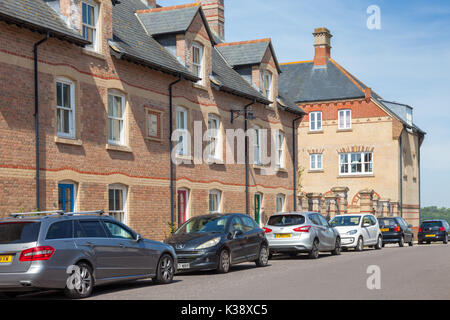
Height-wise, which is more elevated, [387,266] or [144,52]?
[144,52]

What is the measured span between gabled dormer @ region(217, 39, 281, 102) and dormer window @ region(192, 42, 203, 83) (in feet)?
17.4

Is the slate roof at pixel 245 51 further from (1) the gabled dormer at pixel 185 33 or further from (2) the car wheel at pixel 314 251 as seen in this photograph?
(2) the car wheel at pixel 314 251

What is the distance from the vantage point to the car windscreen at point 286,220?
22.1 m

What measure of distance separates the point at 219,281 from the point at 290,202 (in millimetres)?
21628

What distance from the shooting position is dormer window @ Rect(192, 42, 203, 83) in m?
26.8

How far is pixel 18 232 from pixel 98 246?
1571 millimetres

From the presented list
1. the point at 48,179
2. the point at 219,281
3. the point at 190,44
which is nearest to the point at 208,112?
the point at 190,44

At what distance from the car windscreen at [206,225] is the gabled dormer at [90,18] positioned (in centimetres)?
613

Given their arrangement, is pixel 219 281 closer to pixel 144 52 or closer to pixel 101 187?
pixel 101 187

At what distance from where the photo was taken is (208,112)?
27.2m

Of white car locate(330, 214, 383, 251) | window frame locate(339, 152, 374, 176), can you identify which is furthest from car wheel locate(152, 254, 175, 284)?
window frame locate(339, 152, 374, 176)

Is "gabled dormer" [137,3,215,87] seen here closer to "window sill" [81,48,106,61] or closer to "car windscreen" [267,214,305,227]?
"window sill" [81,48,106,61]

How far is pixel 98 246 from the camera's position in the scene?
12852mm

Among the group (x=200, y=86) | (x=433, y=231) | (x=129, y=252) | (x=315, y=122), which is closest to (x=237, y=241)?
(x=129, y=252)
